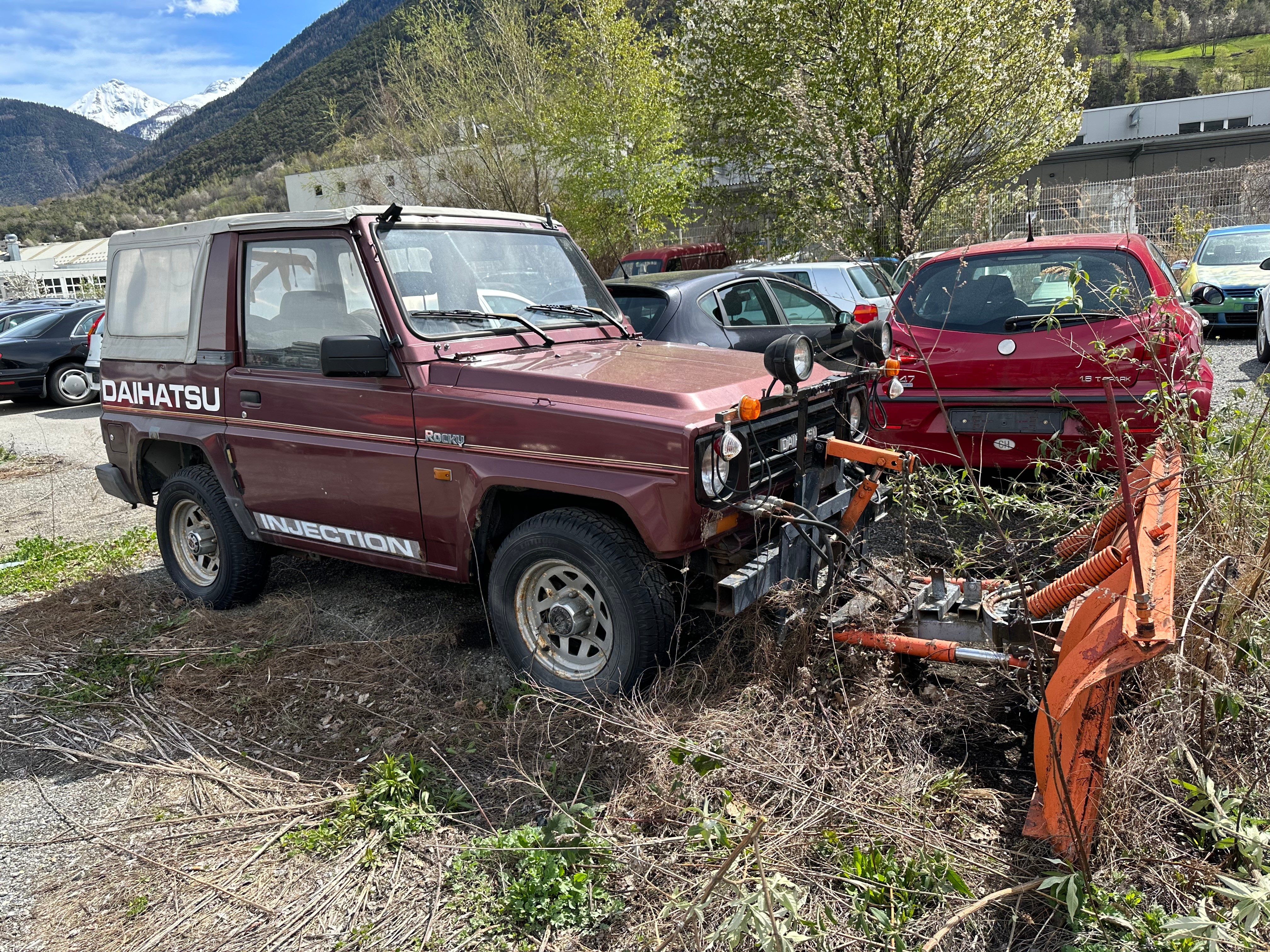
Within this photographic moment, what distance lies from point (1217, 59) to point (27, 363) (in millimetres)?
97868

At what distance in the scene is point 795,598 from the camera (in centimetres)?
369

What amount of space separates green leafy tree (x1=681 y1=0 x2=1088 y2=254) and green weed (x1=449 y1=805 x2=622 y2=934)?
12.0 metres

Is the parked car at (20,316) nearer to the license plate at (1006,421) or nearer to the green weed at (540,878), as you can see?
the license plate at (1006,421)

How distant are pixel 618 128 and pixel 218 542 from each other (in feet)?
51.0

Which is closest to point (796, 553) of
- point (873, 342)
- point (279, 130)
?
point (873, 342)

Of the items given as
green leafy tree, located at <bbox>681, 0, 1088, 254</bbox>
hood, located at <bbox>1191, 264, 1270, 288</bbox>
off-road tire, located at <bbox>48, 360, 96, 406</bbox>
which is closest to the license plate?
green leafy tree, located at <bbox>681, 0, 1088, 254</bbox>

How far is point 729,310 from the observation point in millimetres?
8047

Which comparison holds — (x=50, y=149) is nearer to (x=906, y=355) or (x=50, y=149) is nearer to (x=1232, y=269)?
(x=1232, y=269)

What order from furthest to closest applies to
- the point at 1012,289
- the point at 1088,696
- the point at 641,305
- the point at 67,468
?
1. the point at 67,468
2. the point at 641,305
3. the point at 1012,289
4. the point at 1088,696

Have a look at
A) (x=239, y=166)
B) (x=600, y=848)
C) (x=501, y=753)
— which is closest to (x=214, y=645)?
(x=501, y=753)

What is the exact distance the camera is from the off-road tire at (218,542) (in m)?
5.18

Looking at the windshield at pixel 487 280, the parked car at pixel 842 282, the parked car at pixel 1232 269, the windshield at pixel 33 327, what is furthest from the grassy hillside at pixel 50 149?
the windshield at pixel 487 280

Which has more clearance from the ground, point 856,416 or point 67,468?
point 856,416

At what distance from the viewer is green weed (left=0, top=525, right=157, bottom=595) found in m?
6.33
